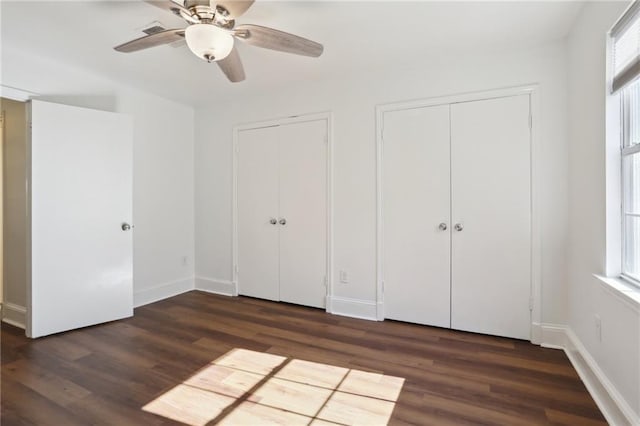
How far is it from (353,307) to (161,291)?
2295mm

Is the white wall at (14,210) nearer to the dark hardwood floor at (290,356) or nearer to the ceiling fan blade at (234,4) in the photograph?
the dark hardwood floor at (290,356)

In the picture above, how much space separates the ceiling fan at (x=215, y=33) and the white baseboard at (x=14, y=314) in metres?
2.61

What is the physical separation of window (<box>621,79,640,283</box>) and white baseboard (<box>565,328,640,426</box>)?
23.4 inches

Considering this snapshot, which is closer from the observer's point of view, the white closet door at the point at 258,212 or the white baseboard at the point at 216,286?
the white closet door at the point at 258,212

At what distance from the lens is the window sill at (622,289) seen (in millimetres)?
1371

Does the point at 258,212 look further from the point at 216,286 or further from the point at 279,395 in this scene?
the point at 279,395

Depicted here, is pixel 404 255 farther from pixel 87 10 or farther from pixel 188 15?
pixel 87 10

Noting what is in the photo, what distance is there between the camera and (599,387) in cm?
171

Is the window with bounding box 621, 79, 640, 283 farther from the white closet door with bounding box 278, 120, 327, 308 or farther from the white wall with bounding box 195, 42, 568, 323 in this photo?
the white closet door with bounding box 278, 120, 327, 308

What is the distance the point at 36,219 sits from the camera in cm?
255

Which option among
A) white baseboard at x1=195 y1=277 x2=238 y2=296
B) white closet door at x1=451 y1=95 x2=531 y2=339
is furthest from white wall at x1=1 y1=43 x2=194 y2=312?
white closet door at x1=451 y1=95 x2=531 y2=339

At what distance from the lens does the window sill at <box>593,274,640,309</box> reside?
1371 millimetres

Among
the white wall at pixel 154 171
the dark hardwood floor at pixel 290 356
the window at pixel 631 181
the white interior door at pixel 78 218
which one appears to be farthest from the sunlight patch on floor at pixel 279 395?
the white wall at pixel 154 171

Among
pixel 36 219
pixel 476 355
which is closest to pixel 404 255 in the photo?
pixel 476 355
